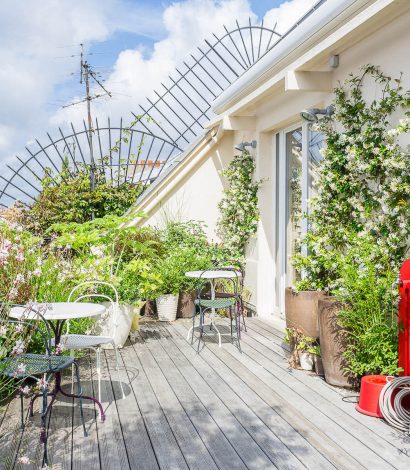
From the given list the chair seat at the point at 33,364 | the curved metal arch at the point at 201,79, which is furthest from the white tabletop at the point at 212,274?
the curved metal arch at the point at 201,79

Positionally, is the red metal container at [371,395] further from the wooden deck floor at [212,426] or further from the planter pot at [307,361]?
the planter pot at [307,361]

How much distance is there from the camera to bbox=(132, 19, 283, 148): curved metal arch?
393 inches

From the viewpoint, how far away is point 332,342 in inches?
168

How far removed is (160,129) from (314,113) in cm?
499

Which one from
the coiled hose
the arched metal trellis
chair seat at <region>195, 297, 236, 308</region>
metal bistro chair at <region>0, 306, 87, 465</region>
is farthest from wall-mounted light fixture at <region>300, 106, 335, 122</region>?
the arched metal trellis

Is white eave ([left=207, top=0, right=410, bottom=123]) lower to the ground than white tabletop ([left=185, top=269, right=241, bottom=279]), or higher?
higher

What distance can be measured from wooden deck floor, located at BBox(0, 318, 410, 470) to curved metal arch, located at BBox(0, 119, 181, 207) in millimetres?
4769

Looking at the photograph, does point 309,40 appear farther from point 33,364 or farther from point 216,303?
point 33,364

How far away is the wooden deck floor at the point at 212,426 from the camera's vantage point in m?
3.07

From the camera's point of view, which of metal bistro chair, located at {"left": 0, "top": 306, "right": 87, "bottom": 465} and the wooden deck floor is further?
the wooden deck floor

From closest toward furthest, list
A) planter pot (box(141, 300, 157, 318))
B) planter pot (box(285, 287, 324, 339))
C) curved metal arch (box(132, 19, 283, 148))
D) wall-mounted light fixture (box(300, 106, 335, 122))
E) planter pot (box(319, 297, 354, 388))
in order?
planter pot (box(319, 297, 354, 388)) < planter pot (box(285, 287, 324, 339)) < wall-mounted light fixture (box(300, 106, 335, 122)) < planter pot (box(141, 300, 157, 318)) < curved metal arch (box(132, 19, 283, 148))

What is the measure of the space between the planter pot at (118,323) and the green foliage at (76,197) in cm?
345

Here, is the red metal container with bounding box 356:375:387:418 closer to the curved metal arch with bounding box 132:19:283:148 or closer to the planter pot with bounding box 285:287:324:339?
the planter pot with bounding box 285:287:324:339

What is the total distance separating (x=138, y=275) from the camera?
6.51m
